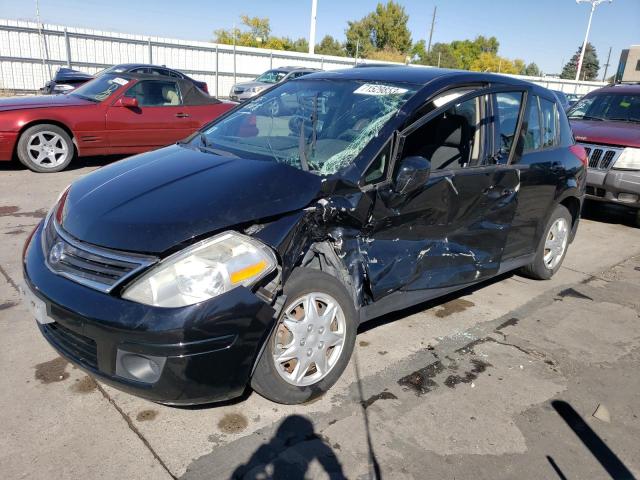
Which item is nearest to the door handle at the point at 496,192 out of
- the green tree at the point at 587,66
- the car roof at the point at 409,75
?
the car roof at the point at 409,75

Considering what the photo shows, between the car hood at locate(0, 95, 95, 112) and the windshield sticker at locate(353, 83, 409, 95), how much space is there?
225 inches

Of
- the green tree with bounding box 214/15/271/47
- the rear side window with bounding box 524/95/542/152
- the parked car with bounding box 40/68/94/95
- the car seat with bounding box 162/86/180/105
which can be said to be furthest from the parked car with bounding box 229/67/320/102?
the green tree with bounding box 214/15/271/47

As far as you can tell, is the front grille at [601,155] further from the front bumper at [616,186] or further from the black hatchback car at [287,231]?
the black hatchback car at [287,231]

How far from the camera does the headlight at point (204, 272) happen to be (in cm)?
225

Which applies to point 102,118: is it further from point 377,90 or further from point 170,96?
point 377,90

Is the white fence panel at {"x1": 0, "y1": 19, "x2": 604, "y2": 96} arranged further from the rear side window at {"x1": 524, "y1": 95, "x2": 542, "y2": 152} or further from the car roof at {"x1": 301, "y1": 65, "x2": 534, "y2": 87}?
the rear side window at {"x1": 524, "y1": 95, "x2": 542, "y2": 152}

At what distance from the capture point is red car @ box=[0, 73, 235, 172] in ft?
23.9

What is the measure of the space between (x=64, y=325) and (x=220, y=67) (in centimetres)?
2482

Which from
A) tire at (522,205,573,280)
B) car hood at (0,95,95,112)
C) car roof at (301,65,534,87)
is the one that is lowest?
tire at (522,205,573,280)

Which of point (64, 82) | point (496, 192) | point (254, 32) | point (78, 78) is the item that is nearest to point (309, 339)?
point (496, 192)

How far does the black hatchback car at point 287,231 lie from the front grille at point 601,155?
328 cm

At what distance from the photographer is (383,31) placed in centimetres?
6850

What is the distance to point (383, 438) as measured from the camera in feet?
8.49

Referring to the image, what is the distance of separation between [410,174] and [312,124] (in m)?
0.82
